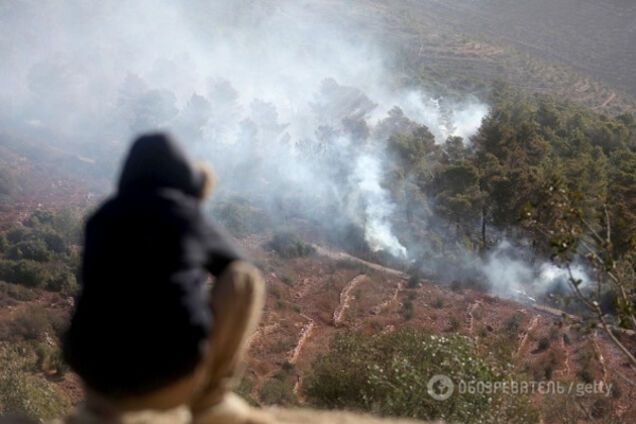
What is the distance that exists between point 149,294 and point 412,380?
5.95m

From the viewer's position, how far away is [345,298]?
21.2 meters

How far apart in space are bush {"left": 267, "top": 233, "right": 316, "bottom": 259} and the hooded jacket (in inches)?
888

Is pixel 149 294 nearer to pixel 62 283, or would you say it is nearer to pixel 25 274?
pixel 62 283

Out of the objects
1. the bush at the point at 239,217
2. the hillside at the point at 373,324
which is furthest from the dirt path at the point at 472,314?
the bush at the point at 239,217

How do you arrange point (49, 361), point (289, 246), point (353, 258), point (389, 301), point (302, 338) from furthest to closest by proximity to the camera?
point (353, 258) < point (289, 246) < point (389, 301) < point (302, 338) < point (49, 361)

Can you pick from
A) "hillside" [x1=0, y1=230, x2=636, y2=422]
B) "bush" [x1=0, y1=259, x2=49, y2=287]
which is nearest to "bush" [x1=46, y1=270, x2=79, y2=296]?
"bush" [x1=0, y1=259, x2=49, y2=287]

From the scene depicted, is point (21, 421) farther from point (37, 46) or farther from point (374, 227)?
point (37, 46)

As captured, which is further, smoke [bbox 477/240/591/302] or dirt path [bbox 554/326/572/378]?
smoke [bbox 477/240/591/302]

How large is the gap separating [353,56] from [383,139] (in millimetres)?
27637

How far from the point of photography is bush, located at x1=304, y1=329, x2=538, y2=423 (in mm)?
7723

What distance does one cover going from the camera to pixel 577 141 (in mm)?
33531

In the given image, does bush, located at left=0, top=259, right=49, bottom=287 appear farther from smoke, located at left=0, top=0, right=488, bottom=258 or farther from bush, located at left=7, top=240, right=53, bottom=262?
Result: smoke, located at left=0, top=0, right=488, bottom=258

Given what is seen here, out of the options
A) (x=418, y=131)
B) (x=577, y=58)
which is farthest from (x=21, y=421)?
(x=577, y=58)

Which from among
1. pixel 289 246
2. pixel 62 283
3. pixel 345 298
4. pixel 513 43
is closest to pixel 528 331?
pixel 345 298
